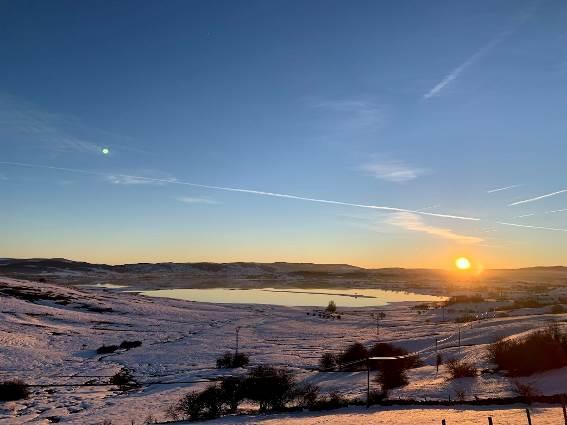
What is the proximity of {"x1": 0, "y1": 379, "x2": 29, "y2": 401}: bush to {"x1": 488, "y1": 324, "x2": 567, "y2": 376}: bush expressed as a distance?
23837 millimetres

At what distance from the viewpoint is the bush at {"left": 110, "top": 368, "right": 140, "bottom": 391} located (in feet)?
100

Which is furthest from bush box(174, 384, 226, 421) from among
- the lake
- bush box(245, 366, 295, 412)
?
the lake

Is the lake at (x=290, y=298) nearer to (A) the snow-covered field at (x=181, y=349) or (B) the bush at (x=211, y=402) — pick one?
(A) the snow-covered field at (x=181, y=349)

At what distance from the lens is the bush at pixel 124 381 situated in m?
30.6

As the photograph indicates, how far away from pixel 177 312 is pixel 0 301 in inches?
831

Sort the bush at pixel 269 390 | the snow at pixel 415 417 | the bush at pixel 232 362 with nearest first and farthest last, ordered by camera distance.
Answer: the snow at pixel 415 417
the bush at pixel 269 390
the bush at pixel 232 362

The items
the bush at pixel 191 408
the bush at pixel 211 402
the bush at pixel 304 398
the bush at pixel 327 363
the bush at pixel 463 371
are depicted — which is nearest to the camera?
the bush at pixel 304 398

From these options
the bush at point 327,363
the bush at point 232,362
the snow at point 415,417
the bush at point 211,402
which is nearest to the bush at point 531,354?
the snow at point 415,417

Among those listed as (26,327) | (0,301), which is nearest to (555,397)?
(26,327)

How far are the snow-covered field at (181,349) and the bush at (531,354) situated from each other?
98 cm

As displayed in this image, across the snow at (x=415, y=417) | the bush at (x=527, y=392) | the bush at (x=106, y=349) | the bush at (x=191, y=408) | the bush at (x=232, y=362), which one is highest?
the bush at (x=527, y=392)

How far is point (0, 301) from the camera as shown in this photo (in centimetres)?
6041

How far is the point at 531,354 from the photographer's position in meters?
24.5

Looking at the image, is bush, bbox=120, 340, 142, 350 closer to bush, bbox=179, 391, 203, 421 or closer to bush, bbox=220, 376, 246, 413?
bush, bbox=220, 376, 246, 413
